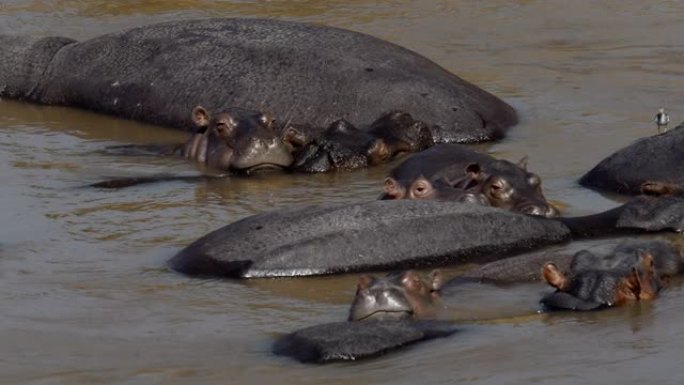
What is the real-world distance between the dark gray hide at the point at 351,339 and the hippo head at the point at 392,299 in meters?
0.22

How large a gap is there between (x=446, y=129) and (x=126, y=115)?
247 centimetres

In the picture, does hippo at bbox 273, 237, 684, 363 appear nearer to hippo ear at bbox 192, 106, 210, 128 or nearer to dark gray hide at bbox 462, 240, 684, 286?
dark gray hide at bbox 462, 240, 684, 286

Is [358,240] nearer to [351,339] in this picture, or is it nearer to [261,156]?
[351,339]

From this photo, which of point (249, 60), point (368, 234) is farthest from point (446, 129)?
point (368, 234)

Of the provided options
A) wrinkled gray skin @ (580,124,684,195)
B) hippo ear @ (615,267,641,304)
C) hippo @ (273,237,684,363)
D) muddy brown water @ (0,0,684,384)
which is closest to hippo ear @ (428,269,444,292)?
hippo @ (273,237,684,363)

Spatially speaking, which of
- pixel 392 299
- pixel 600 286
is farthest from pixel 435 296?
pixel 600 286

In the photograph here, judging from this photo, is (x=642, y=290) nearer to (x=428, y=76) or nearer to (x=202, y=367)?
(x=202, y=367)

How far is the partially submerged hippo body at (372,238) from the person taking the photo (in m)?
7.33

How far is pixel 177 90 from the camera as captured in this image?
38.8ft

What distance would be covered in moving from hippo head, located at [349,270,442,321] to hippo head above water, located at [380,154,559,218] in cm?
160

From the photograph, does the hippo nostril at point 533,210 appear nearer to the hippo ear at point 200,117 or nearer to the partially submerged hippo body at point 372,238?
the partially submerged hippo body at point 372,238

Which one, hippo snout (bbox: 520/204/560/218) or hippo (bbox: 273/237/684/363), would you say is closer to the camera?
hippo (bbox: 273/237/684/363)

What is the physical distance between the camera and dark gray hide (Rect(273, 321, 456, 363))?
230 inches

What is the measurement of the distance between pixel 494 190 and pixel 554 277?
6.07ft
